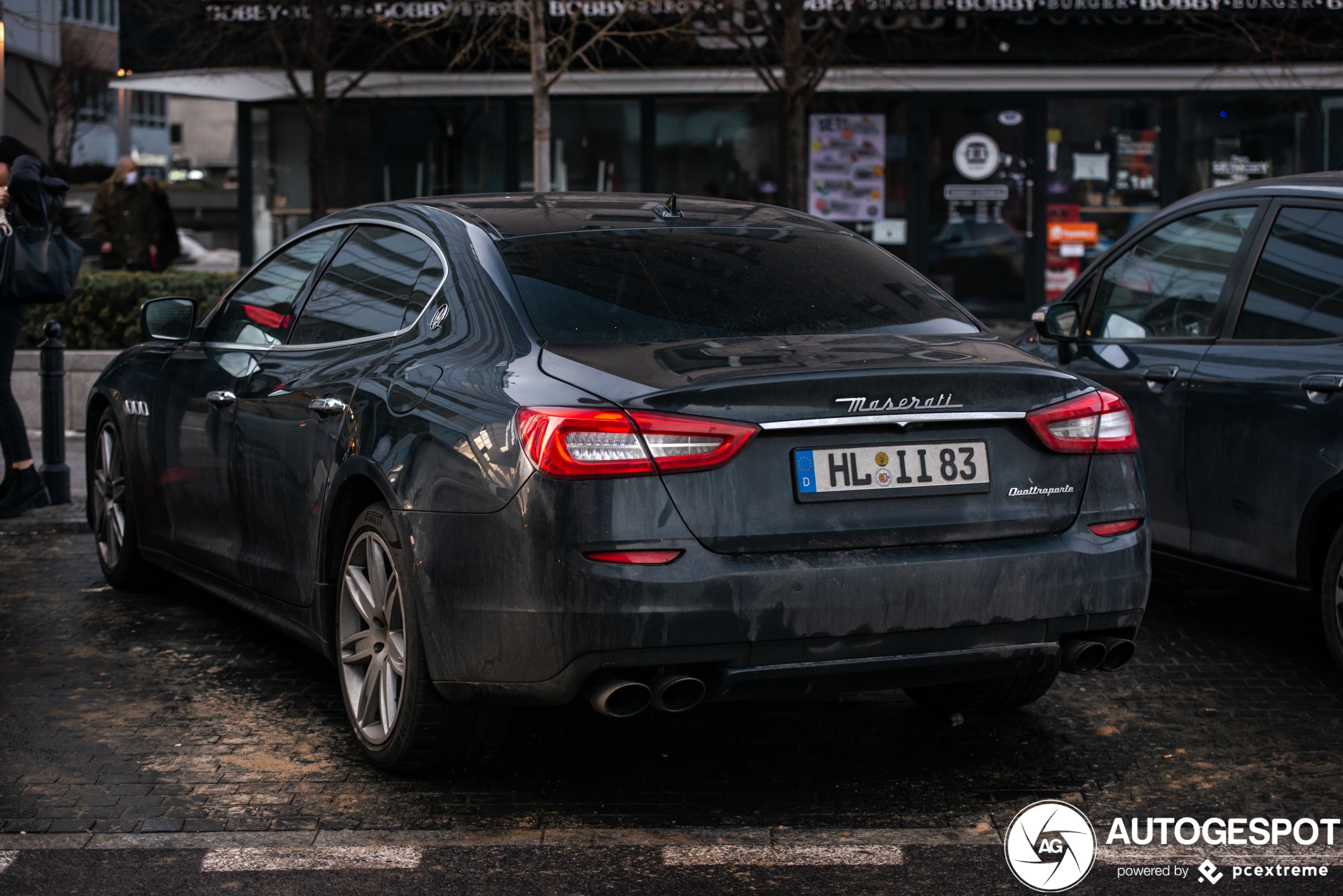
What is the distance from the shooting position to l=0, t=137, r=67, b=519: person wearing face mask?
27.3 ft

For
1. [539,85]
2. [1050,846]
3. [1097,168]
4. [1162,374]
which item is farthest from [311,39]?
[1050,846]

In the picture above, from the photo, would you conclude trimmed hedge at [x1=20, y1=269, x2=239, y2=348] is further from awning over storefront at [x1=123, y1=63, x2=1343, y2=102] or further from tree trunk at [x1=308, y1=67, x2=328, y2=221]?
awning over storefront at [x1=123, y1=63, x2=1343, y2=102]

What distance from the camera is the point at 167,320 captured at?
604 cm

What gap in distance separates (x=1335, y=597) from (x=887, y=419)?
7.50 feet

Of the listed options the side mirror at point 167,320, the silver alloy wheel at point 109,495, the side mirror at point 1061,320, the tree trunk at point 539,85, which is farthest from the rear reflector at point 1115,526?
the tree trunk at point 539,85

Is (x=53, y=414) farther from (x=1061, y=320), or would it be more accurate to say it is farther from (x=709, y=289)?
(x=709, y=289)

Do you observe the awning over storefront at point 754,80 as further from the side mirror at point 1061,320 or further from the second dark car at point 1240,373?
the second dark car at point 1240,373

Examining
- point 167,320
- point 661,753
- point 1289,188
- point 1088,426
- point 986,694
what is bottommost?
point 661,753

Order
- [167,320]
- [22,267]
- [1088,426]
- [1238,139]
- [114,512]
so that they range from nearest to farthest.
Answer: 1. [1088,426]
2. [167,320]
3. [114,512]
4. [22,267]
5. [1238,139]

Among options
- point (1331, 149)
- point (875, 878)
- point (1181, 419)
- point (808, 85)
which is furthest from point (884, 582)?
point (1331, 149)

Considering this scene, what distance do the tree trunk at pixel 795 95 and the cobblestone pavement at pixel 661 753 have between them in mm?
8364

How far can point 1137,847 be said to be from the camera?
381 cm

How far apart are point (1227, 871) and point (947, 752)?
3.40 ft

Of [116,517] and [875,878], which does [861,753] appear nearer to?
[875,878]
